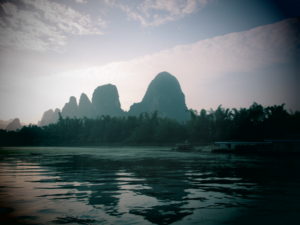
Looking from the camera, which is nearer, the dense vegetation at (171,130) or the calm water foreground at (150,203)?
the calm water foreground at (150,203)

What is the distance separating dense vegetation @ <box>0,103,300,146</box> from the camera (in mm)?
62750

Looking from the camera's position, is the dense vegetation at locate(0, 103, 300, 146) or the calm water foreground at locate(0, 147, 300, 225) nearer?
the calm water foreground at locate(0, 147, 300, 225)

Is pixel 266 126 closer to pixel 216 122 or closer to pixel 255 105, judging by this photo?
pixel 255 105

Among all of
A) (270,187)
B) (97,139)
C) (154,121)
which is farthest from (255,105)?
(97,139)

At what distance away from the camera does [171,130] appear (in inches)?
3723

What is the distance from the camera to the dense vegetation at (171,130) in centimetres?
6275

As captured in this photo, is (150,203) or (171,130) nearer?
(150,203)

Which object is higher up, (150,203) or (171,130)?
(171,130)

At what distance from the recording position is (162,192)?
35.4 feet

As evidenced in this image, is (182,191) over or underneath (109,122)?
underneath

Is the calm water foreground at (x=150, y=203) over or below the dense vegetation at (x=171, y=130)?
below

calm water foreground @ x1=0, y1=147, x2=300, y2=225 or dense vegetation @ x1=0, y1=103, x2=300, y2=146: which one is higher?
dense vegetation @ x1=0, y1=103, x2=300, y2=146

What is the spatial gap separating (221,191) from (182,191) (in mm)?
1786

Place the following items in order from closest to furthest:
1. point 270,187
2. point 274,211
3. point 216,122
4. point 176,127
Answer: point 274,211 → point 270,187 → point 216,122 → point 176,127
